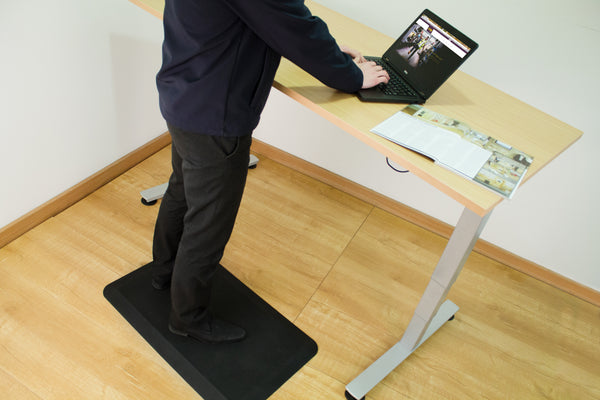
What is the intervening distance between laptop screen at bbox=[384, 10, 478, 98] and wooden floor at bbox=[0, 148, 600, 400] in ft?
2.95

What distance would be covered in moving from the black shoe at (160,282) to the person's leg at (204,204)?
0.24 m

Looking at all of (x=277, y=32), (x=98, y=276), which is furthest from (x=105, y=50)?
(x=277, y=32)

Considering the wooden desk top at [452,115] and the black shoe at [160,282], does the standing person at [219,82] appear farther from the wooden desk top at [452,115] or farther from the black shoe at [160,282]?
the black shoe at [160,282]

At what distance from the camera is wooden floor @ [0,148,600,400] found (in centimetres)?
156

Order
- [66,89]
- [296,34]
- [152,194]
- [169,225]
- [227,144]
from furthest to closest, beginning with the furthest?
[152,194]
[66,89]
[169,225]
[227,144]
[296,34]

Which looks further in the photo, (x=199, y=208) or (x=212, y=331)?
(x=212, y=331)

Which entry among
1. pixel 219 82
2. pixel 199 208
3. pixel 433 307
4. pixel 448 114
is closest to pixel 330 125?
pixel 448 114

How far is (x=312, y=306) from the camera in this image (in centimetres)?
186

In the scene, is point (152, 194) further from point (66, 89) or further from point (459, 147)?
point (459, 147)

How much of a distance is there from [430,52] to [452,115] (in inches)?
7.9

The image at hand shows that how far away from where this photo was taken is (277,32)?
103 cm

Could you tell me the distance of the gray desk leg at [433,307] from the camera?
4.49 ft

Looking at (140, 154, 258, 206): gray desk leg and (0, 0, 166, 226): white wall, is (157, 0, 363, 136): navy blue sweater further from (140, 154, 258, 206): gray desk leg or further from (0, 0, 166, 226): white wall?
(140, 154, 258, 206): gray desk leg

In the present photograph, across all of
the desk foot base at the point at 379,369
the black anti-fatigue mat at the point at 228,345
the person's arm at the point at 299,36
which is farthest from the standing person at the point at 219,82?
the desk foot base at the point at 379,369
